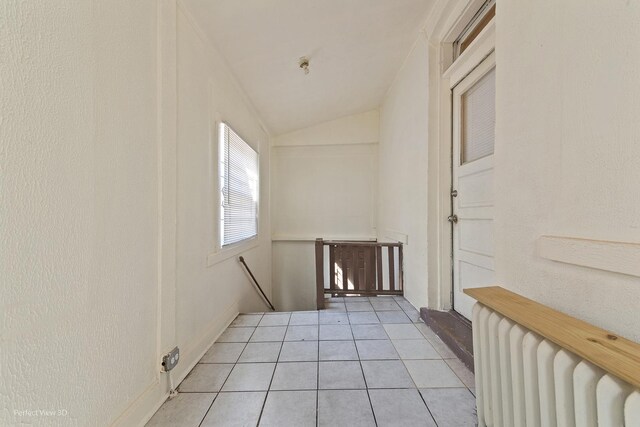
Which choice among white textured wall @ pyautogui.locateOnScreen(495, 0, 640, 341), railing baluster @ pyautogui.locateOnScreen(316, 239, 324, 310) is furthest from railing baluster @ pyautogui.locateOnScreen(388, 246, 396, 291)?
white textured wall @ pyautogui.locateOnScreen(495, 0, 640, 341)

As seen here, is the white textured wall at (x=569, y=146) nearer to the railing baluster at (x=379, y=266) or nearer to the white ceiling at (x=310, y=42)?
the white ceiling at (x=310, y=42)

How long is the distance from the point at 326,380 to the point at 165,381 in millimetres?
942

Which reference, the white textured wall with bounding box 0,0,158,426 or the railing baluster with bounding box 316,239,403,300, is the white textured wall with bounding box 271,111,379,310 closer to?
the railing baluster with bounding box 316,239,403,300

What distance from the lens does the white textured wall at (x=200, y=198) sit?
66.2 inches

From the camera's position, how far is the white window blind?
1.80 m

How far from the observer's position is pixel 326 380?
157 cm

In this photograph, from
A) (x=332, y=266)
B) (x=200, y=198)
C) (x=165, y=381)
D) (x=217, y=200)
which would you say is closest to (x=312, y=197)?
(x=332, y=266)

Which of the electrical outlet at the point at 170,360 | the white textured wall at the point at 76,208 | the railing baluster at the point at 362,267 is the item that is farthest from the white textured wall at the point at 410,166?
the white textured wall at the point at 76,208

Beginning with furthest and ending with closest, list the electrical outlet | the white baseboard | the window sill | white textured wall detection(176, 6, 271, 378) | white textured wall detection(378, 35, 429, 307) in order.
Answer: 1. white textured wall detection(378, 35, 429, 307)
2. the window sill
3. white textured wall detection(176, 6, 271, 378)
4. the electrical outlet
5. the white baseboard

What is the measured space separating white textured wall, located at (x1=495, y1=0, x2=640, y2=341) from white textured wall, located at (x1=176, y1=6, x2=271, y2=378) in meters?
1.91

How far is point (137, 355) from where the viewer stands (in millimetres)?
1280

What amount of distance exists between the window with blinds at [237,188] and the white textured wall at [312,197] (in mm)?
1101

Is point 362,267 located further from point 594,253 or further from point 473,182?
point 594,253

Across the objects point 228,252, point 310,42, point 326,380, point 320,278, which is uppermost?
point 310,42
